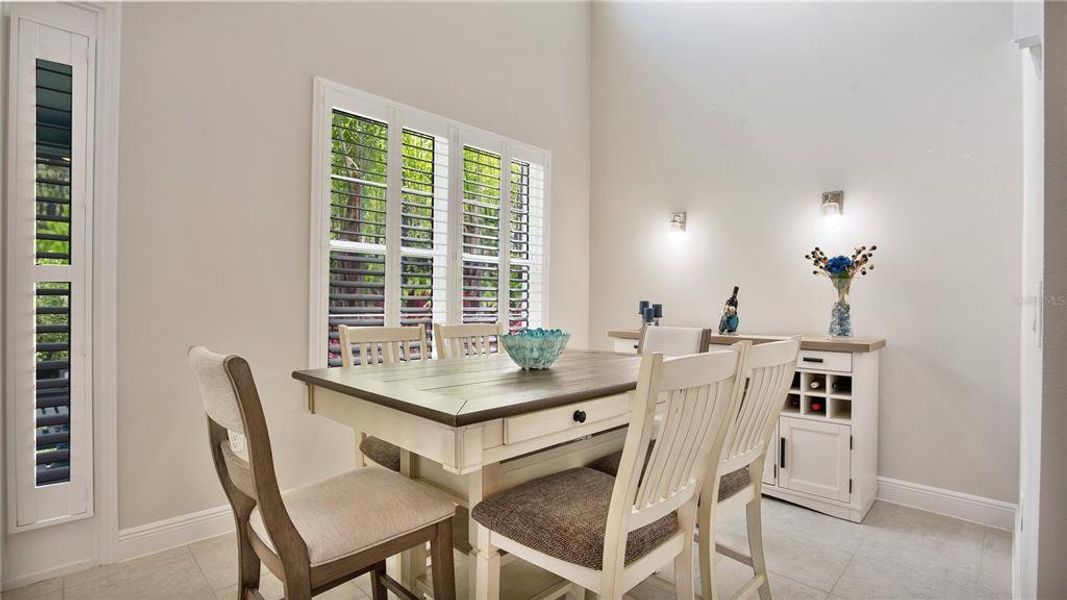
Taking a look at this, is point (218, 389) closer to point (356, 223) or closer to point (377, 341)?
point (377, 341)

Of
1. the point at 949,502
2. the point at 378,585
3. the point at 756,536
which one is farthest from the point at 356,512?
the point at 949,502

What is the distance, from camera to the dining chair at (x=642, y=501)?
1.17 m

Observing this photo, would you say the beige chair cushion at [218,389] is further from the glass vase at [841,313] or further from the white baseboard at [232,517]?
the glass vase at [841,313]

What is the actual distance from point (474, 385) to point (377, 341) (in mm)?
966

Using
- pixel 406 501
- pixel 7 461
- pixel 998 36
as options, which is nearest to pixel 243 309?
pixel 7 461

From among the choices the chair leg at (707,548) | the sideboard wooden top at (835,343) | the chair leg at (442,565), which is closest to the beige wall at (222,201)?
the chair leg at (442,565)

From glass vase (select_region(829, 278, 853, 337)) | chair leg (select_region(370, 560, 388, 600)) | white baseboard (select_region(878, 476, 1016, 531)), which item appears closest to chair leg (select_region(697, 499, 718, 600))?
chair leg (select_region(370, 560, 388, 600))

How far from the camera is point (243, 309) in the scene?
2.55 m

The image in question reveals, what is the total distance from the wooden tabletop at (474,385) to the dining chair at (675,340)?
40 cm

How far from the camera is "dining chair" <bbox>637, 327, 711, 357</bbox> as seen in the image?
8.27 ft

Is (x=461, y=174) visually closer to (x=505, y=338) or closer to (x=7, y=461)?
(x=505, y=338)

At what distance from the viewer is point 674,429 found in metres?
1.23

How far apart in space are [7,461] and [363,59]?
8.04 ft

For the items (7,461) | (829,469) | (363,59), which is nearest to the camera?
(7,461)
